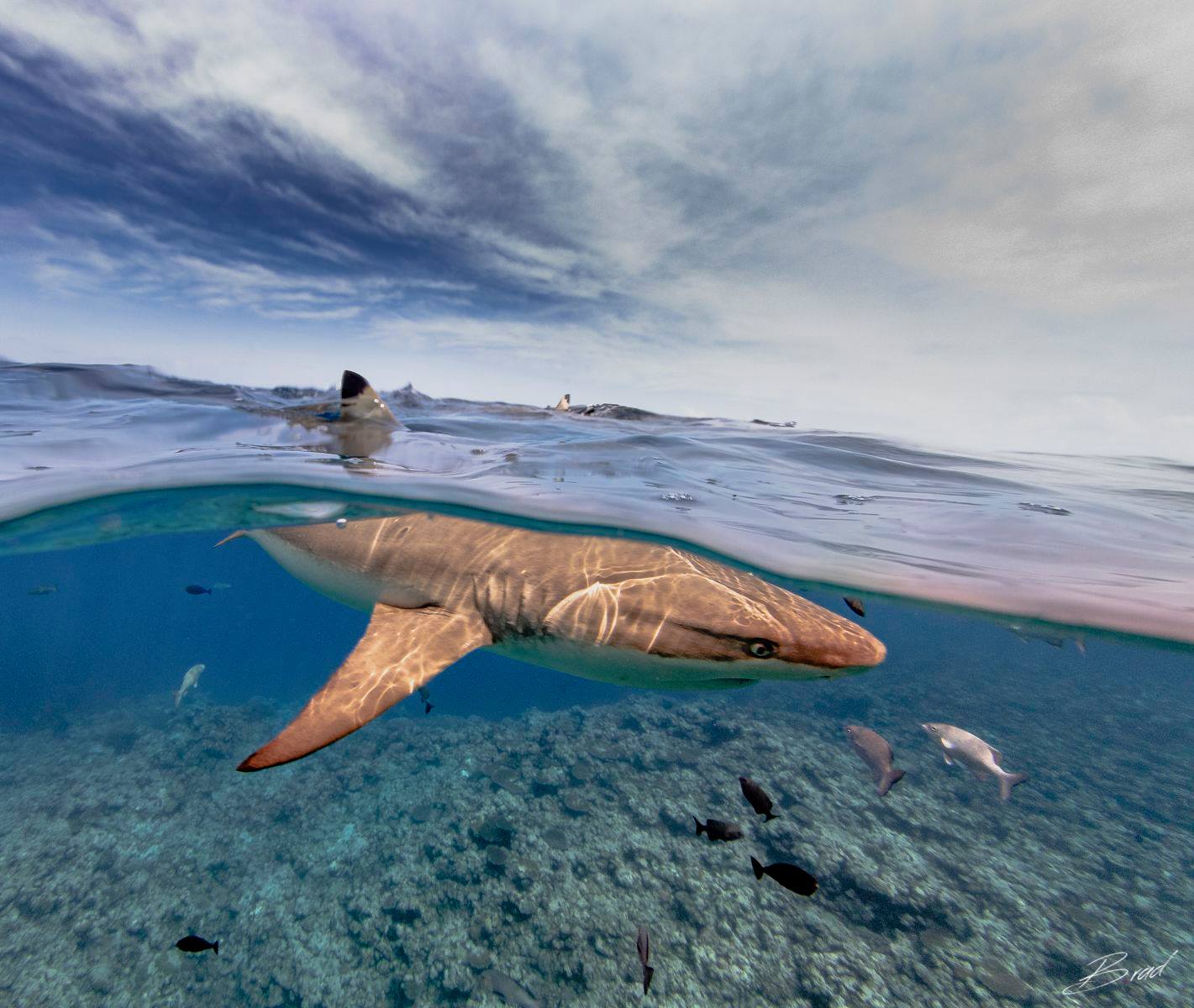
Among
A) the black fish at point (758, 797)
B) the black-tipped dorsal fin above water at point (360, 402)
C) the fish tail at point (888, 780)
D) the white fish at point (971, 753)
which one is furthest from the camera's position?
the black-tipped dorsal fin above water at point (360, 402)

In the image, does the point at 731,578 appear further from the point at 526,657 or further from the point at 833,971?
the point at 833,971

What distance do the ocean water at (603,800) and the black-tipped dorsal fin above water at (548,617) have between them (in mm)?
2074

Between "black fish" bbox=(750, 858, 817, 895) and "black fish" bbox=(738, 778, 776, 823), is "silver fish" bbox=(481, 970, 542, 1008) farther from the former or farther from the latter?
"black fish" bbox=(738, 778, 776, 823)

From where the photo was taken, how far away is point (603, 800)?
10.6m

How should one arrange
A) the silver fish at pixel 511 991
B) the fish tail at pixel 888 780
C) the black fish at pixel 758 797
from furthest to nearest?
the fish tail at pixel 888 780 < the silver fish at pixel 511 991 < the black fish at pixel 758 797

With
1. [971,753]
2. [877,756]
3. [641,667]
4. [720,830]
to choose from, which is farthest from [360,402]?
[971,753]

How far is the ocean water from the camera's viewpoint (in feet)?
23.0

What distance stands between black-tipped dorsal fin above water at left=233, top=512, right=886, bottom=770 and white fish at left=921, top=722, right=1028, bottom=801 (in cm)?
625

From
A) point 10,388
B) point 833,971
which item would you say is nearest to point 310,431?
point 10,388

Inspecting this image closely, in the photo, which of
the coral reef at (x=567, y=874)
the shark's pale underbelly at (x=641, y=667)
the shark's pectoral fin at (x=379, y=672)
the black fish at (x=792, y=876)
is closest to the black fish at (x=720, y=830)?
the black fish at (x=792, y=876)

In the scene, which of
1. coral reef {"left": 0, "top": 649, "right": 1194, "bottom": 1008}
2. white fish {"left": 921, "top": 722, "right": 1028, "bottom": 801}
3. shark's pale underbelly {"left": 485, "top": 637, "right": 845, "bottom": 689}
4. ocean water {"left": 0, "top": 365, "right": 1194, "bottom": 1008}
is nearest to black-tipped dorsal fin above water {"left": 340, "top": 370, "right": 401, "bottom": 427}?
ocean water {"left": 0, "top": 365, "right": 1194, "bottom": 1008}

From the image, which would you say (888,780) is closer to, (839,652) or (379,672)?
(839,652)

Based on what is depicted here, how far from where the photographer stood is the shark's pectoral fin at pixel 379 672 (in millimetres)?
2613

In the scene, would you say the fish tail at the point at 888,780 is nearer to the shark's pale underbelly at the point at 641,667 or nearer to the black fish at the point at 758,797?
the black fish at the point at 758,797
